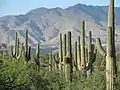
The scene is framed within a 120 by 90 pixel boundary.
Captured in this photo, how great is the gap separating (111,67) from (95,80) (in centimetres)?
387

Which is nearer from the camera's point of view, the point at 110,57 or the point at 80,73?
the point at 110,57

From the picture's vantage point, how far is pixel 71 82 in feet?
82.4

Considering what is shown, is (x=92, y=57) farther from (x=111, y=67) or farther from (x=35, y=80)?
(x=111, y=67)

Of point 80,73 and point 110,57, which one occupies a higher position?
point 110,57

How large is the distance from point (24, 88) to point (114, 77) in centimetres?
395

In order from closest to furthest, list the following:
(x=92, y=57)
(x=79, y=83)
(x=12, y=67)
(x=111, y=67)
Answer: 1. (x=111, y=67)
2. (x=12, y=67)
3. (x=79, y=83)
4. (x=92, y=57)

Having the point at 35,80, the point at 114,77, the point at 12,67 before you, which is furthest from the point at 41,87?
the point at 114,77

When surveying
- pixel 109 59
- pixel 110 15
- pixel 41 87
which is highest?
pixel 110 15

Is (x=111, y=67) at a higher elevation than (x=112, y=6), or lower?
lower

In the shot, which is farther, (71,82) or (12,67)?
(71,82)

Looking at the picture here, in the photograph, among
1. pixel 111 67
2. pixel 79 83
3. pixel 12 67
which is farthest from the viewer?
pixel 79 83

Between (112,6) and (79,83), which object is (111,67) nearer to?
(112,6)

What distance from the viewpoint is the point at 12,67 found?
21844 mm

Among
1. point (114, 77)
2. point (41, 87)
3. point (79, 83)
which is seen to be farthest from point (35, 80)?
point (114, 77)
